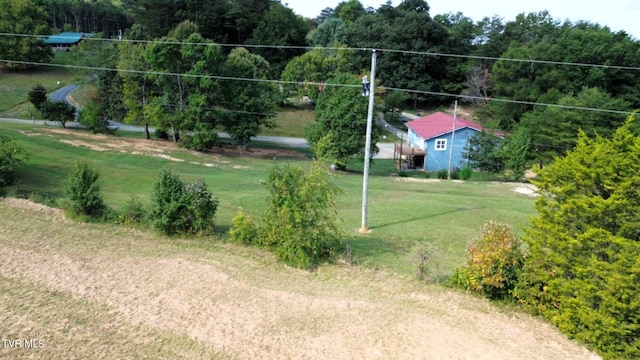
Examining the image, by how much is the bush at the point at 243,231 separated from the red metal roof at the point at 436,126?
31074 millimetres

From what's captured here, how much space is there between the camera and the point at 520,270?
11.7 meters

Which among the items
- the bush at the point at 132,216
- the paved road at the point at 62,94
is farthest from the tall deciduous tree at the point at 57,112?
the bush at the point at 132,216

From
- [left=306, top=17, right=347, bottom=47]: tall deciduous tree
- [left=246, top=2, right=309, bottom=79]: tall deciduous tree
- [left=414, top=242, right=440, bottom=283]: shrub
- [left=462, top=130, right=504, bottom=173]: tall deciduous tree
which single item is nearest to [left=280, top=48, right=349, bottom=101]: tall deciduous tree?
[left=246, top=2, right=309, bottom=79]: tall deciduous tree

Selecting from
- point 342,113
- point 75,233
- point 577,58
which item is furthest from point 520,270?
point 577,58

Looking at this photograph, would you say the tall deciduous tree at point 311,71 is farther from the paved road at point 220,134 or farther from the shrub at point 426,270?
the shrub at point 426,270

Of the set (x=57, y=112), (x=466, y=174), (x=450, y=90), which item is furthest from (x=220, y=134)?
(x=450, y=90)

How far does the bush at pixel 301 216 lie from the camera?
1365cm

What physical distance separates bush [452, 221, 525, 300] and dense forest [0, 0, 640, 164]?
18.5 meters

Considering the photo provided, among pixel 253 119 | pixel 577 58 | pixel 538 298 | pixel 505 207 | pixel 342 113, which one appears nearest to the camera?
pixel 538 298

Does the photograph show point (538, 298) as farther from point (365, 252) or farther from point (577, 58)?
point (577, 58)

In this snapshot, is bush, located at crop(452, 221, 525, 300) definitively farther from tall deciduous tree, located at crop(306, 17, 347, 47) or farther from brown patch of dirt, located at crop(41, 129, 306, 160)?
tall deciduous tree, located at crop(306, 17, 347, 47)

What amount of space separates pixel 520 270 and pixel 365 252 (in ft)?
17.2

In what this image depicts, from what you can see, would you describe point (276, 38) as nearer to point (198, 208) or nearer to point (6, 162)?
point (6, 162)

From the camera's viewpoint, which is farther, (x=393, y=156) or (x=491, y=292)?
(x=393, y=156)
